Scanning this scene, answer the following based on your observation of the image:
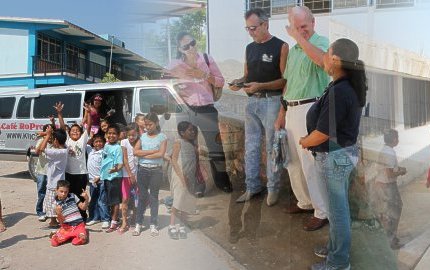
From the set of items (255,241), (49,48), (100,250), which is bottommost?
(100,250)

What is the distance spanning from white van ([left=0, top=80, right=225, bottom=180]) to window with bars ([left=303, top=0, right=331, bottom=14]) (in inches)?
20.4

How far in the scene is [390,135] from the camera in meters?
1.40

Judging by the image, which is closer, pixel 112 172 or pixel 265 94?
pixel 265 94

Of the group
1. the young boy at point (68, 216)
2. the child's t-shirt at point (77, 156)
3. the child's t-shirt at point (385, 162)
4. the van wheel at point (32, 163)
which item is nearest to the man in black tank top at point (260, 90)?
the child's t-shirt at point (385, 162)

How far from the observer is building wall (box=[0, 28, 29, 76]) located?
2326 mm

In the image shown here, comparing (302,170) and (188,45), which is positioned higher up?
(188,45)

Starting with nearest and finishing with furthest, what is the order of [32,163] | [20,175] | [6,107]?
[6,107], [32,163], [20,175]

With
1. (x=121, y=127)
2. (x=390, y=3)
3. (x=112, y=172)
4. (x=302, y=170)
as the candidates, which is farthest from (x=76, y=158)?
(x=390, y=3)

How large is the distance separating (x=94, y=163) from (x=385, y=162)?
162 centimetres

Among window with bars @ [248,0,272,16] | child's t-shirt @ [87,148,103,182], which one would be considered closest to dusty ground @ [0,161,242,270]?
child's t-shirt @ [87,148,103,182]

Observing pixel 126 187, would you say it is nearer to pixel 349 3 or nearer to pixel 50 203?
pixel 50 203

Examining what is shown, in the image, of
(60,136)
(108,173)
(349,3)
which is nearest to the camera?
(349,3)

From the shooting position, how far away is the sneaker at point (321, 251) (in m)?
1.41

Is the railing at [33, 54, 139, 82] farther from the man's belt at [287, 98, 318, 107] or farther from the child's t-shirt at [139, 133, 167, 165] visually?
the man's belt at [287, 98, 318, 107]
